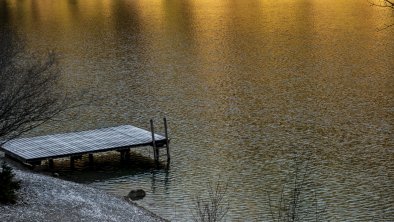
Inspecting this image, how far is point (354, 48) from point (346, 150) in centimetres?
2268

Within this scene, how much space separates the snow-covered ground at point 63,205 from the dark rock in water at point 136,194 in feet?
3.50

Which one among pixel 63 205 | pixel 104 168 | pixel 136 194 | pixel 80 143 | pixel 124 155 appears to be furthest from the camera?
pixel 80 143

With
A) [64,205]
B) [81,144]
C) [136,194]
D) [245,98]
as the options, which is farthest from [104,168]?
[245,98]

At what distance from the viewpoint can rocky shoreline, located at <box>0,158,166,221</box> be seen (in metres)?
17.2

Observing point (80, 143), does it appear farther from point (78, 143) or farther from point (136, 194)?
point (136, 194)


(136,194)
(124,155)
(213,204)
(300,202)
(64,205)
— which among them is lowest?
(300,202)

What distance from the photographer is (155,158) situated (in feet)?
85.6

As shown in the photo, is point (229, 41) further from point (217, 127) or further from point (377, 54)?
point (217, 127)

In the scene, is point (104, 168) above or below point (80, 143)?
below

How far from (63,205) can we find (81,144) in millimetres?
8261

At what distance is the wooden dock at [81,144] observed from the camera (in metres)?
25.6

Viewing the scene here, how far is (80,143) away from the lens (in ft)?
87.8

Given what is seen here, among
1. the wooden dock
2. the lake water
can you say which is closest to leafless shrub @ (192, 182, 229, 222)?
the lake water

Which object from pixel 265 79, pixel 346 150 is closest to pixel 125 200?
pixel 346 150
